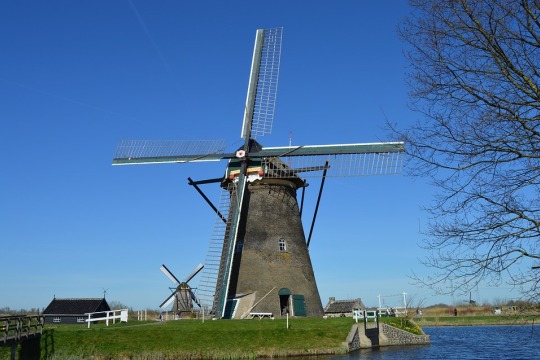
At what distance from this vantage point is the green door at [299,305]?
23.0 m

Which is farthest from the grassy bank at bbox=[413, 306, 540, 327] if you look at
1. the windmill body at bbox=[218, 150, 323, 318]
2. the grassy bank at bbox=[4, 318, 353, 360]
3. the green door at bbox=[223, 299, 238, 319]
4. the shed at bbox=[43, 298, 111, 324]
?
the shed at bbox=[43, 298, 111, 324]

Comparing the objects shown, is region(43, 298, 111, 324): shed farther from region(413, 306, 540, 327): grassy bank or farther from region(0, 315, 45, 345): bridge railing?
region(413, 306, 540, 327): grassy bank

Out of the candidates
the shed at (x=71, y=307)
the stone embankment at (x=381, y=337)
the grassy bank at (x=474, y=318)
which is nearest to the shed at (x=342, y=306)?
the grassy bank at (x=474, y=318)

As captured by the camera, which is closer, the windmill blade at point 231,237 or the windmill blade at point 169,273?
the windmill blade at point 231,237

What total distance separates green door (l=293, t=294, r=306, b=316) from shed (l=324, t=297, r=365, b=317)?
1253cm

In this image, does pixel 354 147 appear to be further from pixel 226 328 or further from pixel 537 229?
pixel 537 229

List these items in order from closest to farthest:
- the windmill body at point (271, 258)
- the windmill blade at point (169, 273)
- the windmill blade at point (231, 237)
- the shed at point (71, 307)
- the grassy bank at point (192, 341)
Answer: the grassy bank at point (192, 341)
the windmill blade at point (231, 237)
the windmill body at point (271, 258)
the windmill blade at point (169, 273)
the shed at point (71, 307)

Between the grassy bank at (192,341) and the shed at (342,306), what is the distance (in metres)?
16.0

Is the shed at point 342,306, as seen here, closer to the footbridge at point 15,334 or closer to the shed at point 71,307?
the shed at point 71,307

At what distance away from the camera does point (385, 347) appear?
23.3m

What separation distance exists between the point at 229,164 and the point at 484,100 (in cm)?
2000

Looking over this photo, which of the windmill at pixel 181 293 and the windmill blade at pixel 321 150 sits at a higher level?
the windmill blade at pixel 321 150

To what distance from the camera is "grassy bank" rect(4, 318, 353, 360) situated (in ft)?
58.3

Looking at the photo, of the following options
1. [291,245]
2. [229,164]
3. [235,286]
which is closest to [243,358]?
[235,286]
